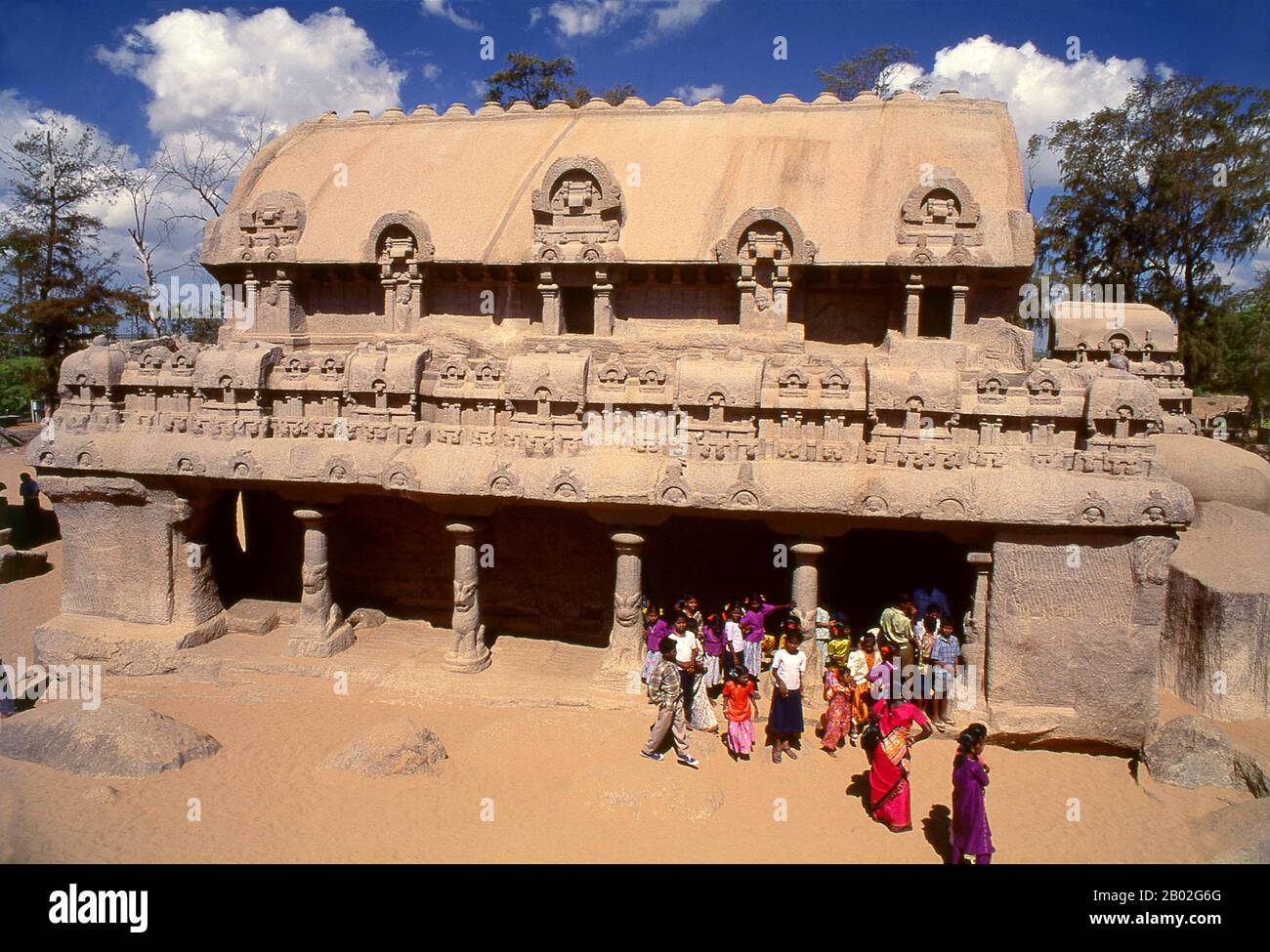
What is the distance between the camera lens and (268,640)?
1239 centimetres

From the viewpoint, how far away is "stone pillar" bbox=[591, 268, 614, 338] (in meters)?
13.2

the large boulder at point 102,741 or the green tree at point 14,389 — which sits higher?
the green tree at point 14,389

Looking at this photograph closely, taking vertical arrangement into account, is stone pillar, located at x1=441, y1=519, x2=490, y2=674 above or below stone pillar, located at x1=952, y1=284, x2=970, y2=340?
below

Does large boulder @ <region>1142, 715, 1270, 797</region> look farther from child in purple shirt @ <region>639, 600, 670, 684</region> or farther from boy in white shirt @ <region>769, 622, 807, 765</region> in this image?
child in purple shirt @ <region>639, 600, 670, 684</region>

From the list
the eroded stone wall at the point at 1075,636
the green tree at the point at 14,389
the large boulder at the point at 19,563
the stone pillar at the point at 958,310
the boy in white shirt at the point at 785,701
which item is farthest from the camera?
the green tree at the point at 14,389

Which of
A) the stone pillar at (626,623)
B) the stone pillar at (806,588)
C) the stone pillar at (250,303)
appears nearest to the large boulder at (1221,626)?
the stone pillar at (806,588)

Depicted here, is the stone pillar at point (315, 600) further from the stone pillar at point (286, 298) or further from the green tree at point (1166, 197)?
the green tree at point (1166, 197)

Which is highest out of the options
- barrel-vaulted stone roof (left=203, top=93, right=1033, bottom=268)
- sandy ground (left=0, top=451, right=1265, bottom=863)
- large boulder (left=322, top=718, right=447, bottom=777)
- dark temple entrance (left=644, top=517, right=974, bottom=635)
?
barrel-vaulted stone roof (left=203, top=93, right=1033, bottom=268)

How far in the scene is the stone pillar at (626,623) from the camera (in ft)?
34.8

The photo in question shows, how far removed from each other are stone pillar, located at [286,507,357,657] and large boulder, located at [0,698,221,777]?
2.40 meters

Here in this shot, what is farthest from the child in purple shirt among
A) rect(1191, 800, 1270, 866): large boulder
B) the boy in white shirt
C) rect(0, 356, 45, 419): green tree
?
rect(0, 356, 45, 419): green tree

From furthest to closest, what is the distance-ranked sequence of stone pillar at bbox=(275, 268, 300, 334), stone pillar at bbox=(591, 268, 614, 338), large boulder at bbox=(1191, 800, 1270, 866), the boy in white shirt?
stone pillar at bbox=(275, 268, 300, 334)
stone pillar at bbox=(591, 268, 614, 338)
the boy in white shirt
large boulder at bbox=(1191, 800, 1270, 866)

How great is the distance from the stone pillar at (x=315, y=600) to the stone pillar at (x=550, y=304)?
4.43 meters

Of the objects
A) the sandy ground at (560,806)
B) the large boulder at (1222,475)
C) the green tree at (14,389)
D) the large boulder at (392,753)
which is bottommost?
the sandy ground at (560,806)
